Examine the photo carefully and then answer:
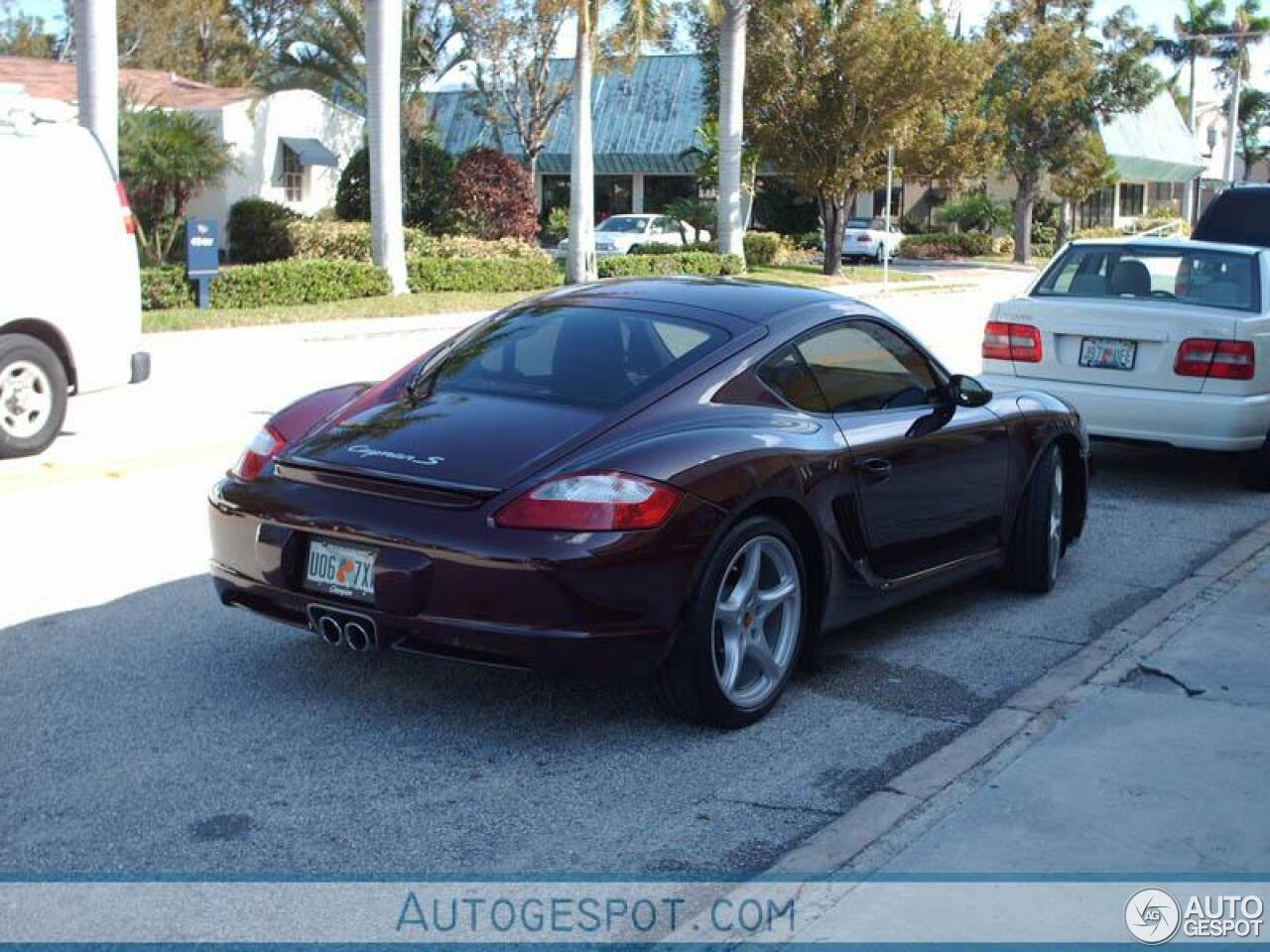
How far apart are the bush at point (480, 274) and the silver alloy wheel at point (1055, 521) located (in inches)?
837

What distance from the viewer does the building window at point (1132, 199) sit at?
73.6 m

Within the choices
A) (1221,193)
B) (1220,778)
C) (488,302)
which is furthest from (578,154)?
(1220,778)

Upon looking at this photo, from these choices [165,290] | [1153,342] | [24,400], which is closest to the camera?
[1153,342]

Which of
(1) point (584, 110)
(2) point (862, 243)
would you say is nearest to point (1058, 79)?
(2) point (862, 243)

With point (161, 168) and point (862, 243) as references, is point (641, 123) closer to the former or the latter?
point (862, 243)

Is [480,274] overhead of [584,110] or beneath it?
beneath

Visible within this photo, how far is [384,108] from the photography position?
25.0 meters

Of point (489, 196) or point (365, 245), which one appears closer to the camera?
point (365, 245)

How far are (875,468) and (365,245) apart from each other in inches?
1067

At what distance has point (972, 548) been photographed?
6.75 metres

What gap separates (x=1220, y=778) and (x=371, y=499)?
2805 mm

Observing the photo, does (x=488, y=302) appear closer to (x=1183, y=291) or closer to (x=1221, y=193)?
(x=1221, y=193)

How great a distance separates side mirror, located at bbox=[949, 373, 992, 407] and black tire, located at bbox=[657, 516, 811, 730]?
4.87 ft

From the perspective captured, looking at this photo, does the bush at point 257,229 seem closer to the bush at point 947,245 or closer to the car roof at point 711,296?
the bush at point 947,245
